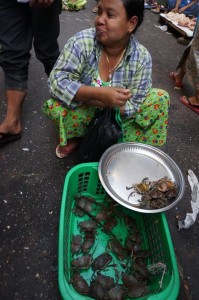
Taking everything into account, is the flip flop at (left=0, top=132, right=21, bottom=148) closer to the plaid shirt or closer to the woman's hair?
the plaid shirt

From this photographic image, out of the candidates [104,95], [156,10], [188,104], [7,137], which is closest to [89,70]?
[104,95]

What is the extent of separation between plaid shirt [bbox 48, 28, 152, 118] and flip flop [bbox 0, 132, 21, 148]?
0.60 m

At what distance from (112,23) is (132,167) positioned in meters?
0.92

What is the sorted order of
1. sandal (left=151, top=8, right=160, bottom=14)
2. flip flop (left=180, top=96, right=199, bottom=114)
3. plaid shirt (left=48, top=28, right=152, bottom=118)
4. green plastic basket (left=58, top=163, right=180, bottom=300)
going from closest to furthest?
green plastic basket (left=58, top=163, right=180, bottom=300) < plaid shirt (left=48, top=28, right=152, bottom=118) < flip flop (left=180, top=96, right=199, bottom=114) < sandal (left=151, top=8, right=160, bottom=14)

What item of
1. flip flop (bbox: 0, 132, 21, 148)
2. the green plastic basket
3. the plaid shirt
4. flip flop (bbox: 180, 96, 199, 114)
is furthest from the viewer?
flip flop (bbox: 180, 96, 199, 114)

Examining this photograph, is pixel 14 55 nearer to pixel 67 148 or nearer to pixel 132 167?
pixel 67 148

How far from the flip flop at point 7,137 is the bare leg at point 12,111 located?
3 cm

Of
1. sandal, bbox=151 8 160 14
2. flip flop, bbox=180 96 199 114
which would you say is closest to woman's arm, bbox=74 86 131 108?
flip flop, bbox=180 96 199 114

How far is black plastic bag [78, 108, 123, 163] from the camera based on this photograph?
1.73 meters

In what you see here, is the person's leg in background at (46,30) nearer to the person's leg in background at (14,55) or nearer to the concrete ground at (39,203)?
the person's leg in background at (14,55)

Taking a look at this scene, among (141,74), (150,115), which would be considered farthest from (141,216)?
(141,74)

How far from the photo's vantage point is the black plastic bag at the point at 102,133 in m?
1.73

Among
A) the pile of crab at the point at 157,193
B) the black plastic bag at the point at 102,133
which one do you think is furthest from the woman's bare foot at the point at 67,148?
the pile of crab at the point at 157,193

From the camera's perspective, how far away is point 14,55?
6.59 feet
